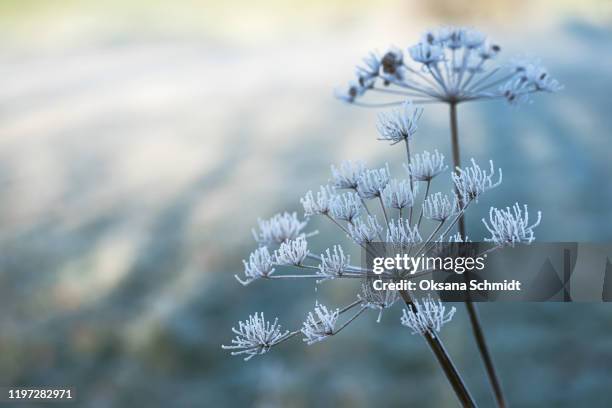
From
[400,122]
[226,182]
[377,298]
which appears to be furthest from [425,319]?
[226,182]

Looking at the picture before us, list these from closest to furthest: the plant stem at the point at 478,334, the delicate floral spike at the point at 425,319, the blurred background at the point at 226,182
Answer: the delicate floral spike at the point at 425,319, the plant stem at the point at 478,334, the blurred background at the point at 226,182

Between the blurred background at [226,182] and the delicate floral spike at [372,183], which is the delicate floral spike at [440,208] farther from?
the blurred background at [226,182]

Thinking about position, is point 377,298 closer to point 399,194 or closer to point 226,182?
point 399,194

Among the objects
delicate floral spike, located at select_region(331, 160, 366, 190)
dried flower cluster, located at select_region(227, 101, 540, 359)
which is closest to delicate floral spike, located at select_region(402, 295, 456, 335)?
dried flower cluster, located at select_region(227, 101, 540, 359)

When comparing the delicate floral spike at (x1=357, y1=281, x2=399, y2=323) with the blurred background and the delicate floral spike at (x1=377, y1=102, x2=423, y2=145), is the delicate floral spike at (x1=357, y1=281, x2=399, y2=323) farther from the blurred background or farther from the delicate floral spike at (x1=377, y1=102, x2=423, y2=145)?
the blurred background

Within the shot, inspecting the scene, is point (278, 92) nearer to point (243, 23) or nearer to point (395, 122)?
point (243, 23)

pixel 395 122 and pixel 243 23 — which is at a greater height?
pixel 243 23

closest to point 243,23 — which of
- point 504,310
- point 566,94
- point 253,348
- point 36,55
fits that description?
point 36,55

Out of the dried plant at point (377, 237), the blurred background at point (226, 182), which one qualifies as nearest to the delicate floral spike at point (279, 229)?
the dried plant at point (377, 237)
